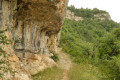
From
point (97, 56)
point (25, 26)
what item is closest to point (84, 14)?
point (97, 56)

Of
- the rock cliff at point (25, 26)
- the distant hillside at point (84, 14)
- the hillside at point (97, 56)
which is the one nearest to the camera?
the rock cliff at point (25, 26)

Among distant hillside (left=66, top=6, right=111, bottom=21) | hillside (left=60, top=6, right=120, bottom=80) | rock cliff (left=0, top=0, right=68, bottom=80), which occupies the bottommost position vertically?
hillside (left=60, top=6, right=120, bottom=80)

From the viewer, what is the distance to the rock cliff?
5.73m

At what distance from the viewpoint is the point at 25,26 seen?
23.7ft

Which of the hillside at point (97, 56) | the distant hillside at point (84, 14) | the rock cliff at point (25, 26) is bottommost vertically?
the hillside at point (97, 56)

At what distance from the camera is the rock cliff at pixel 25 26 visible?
573cm

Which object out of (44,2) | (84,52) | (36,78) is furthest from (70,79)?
(84,52)

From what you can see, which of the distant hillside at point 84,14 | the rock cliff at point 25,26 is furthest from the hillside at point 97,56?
the distant hillside at point 84,14

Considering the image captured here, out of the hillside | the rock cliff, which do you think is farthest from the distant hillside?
the rock cliff

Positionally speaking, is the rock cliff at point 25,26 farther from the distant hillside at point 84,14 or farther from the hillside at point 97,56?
the distant hillside at point 84,14

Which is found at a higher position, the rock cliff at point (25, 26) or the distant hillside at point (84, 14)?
the distant hillside at point (84, 14)

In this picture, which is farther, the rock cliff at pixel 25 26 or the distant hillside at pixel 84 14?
the distant hillside at pixel 84 14

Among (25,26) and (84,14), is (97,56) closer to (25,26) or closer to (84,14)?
(25,26)

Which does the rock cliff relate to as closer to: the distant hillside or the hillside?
the hillside
